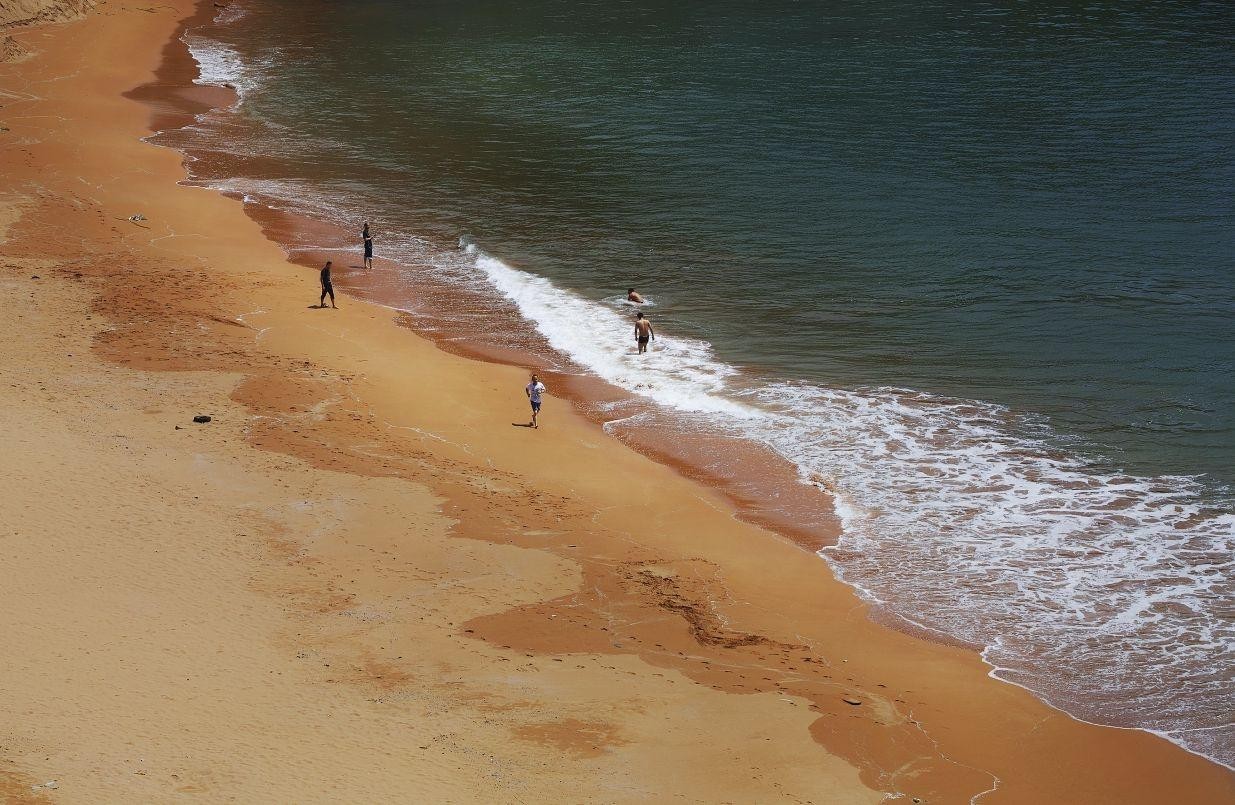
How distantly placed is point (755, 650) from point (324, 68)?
61.0 meters

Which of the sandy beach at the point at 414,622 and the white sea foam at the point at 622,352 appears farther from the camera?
the white sea foam at the point at 622,352

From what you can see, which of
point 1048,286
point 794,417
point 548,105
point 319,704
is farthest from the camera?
point 548,105

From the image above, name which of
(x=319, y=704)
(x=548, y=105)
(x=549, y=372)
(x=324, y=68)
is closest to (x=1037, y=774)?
(x=319, y=704)

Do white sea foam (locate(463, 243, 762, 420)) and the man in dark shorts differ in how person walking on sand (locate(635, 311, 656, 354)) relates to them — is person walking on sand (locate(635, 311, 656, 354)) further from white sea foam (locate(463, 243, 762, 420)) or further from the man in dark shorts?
the man in dark shorts

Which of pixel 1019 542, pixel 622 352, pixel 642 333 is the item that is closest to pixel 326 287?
pixel 622 352

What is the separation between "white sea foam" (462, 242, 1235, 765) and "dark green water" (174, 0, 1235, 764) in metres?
0.06

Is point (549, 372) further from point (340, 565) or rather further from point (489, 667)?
point (489, 667)

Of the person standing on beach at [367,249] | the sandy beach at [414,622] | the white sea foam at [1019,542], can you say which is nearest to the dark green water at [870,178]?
Result: the white sea foam at [1019,542]

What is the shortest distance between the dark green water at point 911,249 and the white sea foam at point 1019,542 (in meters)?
0.06

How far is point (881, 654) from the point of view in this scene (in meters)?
17.3

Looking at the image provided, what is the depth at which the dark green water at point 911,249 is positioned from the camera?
1995 centimetres

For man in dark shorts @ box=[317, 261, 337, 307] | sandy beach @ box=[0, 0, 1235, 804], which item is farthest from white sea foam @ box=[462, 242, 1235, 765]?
man in dark shorts @ box=[317, 261, 337, 307]

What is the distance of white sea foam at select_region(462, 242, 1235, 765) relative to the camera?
17078 mm

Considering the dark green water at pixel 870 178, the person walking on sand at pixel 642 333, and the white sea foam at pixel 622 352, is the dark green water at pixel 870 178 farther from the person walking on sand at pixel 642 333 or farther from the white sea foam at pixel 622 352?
the person walking on sand at pixel 642 333
